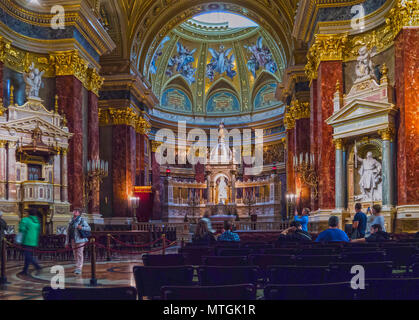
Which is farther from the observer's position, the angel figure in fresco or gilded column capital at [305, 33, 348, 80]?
the angel figure in fresco

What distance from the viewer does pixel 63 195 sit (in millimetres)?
15945

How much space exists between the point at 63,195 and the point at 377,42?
1239 cm

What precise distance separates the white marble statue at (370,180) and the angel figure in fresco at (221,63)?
973 inches

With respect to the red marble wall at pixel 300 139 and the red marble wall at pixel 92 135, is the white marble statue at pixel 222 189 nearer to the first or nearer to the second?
the red marble wall at pixel 300 139

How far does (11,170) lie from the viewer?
47.3 ft

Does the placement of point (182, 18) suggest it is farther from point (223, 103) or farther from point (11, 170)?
point (11, 170)

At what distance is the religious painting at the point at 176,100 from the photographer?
3659 cm

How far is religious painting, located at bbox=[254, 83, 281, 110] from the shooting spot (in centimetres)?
3586

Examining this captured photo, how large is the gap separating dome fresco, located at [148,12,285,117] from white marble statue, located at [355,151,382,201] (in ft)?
68.5

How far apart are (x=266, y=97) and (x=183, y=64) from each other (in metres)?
7.60

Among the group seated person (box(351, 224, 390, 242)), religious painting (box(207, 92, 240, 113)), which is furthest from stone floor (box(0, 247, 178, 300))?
religious painting (box(207, 92, 240, 113))

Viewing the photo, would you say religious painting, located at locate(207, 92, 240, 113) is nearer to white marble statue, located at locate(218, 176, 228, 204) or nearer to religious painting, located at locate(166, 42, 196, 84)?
religious painting, located at locate(166, 42, 196, 84)

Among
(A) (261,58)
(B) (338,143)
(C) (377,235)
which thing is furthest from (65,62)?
(A) (261,58)
